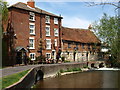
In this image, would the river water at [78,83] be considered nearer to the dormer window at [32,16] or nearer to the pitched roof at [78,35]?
the dormer window at [32,16]

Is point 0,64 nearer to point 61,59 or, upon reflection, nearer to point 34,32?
point 34,32

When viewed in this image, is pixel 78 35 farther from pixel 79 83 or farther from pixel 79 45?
pixel 79 83

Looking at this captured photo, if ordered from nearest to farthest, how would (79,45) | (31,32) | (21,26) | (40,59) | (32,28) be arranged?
(21,26)
(40,59)
(31,32)
(32,28)
(79,45)

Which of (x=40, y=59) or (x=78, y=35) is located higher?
(x=78, y=35)

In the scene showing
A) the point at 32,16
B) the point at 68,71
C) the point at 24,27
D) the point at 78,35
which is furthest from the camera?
the point at 78,35

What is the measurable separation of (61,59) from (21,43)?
9.94m

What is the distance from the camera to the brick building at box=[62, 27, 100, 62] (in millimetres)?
39500

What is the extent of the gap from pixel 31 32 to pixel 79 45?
14.8 metres

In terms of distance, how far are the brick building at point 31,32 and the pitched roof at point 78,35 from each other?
12.9 ft

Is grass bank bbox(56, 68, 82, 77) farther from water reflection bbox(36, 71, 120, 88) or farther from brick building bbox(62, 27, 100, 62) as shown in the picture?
brick building bbox(62, 27, 100, 62)

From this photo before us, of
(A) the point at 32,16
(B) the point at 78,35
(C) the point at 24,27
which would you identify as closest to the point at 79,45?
(B) the point at 78,35

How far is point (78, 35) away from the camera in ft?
151

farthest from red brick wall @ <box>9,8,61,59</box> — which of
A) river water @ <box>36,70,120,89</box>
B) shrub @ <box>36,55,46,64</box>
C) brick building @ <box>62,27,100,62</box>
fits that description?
river water @ <box>36,70,120,89</box>

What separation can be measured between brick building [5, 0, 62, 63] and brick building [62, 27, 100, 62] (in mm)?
2825
